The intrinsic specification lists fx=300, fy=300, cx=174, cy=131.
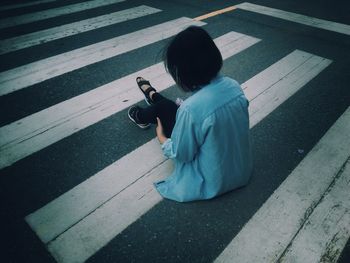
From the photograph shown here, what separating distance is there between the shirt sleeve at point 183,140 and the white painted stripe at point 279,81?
150 centimetres

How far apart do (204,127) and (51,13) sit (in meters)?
5.30

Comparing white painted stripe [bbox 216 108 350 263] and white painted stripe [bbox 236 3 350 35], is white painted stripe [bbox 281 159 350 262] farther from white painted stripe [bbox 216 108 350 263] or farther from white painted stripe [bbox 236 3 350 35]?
white painted stripe [bbox 236 3 350 35]

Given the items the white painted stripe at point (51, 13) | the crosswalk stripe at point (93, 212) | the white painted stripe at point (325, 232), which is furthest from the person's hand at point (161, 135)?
the white painted stripe at point (51, 13)

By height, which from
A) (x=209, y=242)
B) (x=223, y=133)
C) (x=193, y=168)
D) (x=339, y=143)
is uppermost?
(x=223, y=133)

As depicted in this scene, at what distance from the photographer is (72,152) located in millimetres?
2998

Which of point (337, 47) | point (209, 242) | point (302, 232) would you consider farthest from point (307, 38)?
point (209, 242)

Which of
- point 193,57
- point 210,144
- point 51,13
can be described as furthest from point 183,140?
point 51,13

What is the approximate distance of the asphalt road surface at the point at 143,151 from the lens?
227cm

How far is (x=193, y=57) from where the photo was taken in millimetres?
1783

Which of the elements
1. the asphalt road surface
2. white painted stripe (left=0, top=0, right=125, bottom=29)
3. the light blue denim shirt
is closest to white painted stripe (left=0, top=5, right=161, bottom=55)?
the asphalt road surface

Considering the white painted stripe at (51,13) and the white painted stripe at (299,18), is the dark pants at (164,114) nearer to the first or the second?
the white painted stripe at (51,13)

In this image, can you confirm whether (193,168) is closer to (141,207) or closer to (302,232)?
(141,207)

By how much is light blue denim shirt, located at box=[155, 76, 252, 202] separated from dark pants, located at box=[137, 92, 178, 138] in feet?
→ 1.48

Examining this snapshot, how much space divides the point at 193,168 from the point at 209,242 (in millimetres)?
572
